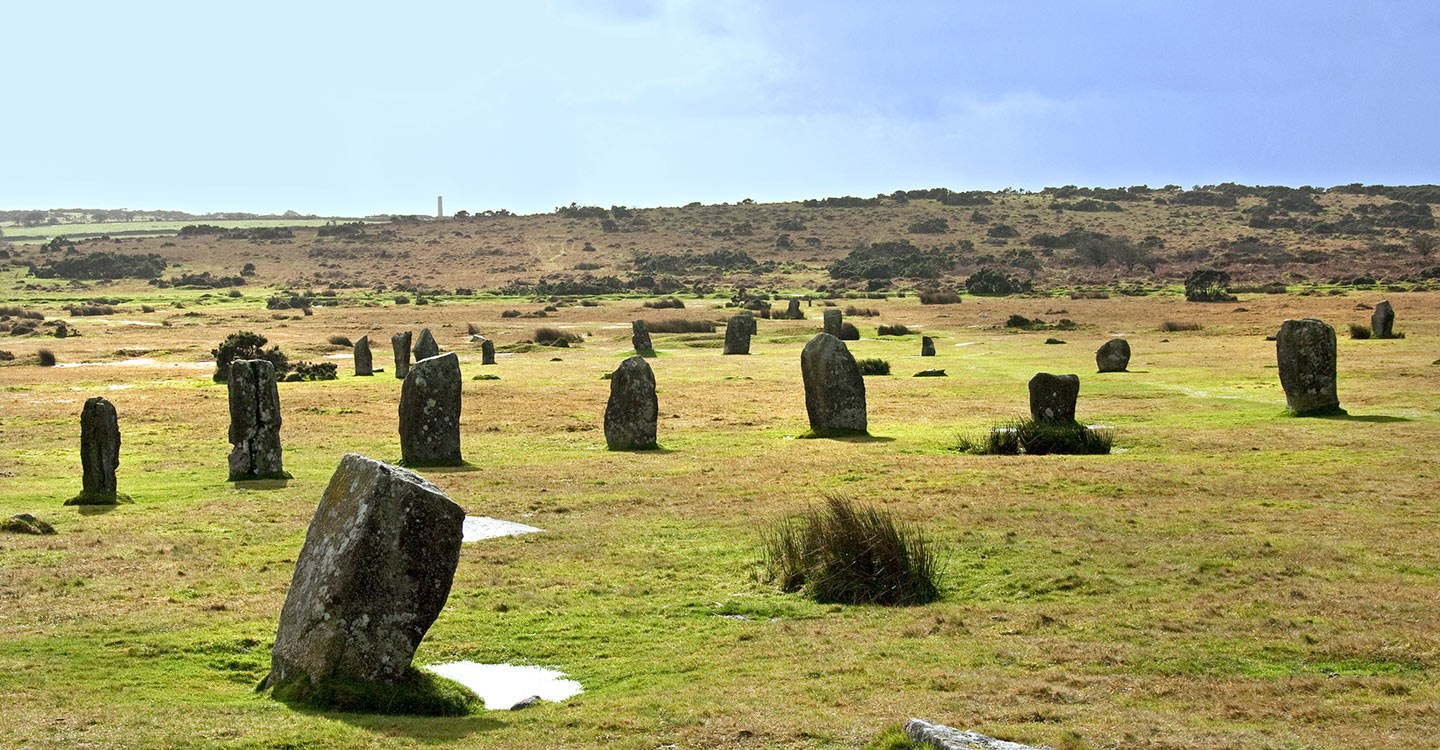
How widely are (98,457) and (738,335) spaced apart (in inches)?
1429

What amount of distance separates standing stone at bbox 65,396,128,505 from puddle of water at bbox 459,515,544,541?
621cm

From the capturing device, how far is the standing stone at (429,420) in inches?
1039

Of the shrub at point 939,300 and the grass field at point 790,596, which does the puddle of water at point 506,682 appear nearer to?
the grass field at point 790,596

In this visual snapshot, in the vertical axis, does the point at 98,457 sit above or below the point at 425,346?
below

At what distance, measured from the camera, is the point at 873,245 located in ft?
493

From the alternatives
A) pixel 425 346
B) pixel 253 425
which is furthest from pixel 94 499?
pixel 425 346

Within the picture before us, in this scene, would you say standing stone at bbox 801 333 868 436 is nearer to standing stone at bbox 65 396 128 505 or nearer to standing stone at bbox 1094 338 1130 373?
standing stone at bbox 65 396 128 505

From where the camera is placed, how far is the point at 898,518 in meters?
18.5

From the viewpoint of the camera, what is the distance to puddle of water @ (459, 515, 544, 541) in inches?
740

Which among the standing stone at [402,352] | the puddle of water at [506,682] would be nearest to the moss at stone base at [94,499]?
the puddle of water at [506,682]

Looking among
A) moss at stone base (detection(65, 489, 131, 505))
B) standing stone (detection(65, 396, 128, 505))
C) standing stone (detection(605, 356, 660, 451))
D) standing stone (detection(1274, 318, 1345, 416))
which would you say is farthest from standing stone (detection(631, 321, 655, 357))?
moss at stone base (detection(65, 489, 131, 505))

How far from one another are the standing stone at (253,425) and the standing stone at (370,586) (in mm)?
14151

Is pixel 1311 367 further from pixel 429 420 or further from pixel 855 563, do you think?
pixel 855 563

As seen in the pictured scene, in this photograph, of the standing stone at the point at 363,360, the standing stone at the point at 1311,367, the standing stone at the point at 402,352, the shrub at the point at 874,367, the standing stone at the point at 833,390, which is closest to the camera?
the standing stone at the point at 1311,367
